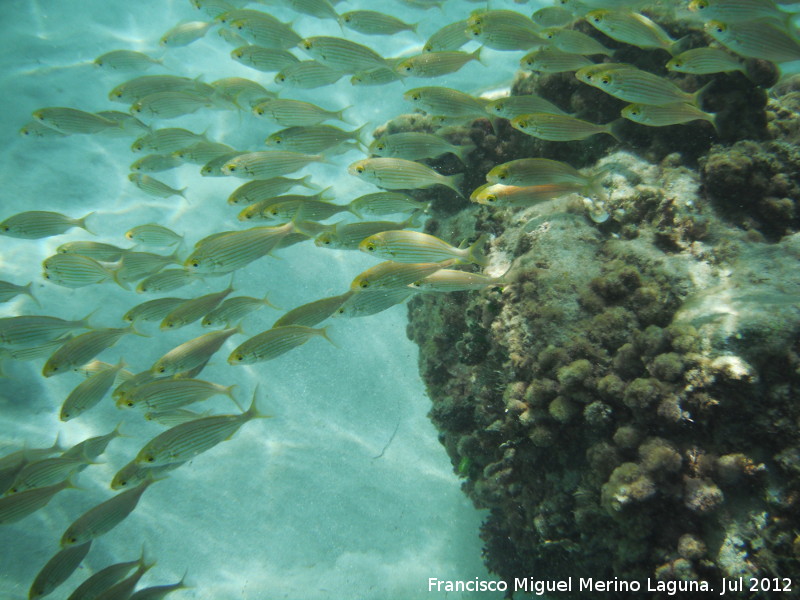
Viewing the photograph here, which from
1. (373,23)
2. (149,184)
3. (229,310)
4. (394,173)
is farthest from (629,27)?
(149,184)

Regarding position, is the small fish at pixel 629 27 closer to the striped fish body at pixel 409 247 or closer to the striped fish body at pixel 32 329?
the striped fish body at pixel 409 247

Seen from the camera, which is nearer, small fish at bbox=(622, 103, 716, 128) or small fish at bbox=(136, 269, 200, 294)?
small fish at bbox=(622, 103, 716, 128)

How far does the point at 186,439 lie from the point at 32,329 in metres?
2.48

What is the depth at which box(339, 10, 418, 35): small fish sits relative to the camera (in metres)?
5.01

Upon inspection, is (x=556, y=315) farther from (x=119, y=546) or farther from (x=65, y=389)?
(x=65, y=389)

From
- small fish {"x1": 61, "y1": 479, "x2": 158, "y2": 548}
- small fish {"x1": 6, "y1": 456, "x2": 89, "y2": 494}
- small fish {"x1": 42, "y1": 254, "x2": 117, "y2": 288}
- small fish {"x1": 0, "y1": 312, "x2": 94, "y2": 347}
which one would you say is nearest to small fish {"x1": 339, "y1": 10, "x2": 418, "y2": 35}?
small fish {"x1": 42, "y1": 254, "x2": 117, "y2": 288}

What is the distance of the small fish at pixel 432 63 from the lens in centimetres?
430

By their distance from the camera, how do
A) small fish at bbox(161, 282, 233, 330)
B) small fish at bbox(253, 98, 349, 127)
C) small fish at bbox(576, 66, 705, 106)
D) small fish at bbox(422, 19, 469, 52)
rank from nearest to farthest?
small fish at bbox(576, 66, 705, 106) < small fish at bbox(161, 282, 233, 330) < small fish at bbox(253, 98, 349, 127) < small fish at bbox(422, 19, 469, 52)

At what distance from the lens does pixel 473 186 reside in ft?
16.9

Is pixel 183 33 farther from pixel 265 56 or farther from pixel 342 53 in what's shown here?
pixel 342 53

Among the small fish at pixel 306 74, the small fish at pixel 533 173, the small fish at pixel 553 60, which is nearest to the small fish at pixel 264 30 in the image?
the small fish at pixel 306 74

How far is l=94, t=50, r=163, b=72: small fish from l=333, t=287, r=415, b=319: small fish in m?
6.74

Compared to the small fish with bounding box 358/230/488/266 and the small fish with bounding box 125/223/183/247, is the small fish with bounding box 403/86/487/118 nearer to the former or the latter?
the small fish with bounding box 358/230/488/266

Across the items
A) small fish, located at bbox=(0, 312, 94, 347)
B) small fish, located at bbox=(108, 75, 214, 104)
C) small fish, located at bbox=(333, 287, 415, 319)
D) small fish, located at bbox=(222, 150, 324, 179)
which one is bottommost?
small fish, located at bbox=(0, 312, 94, 347)
